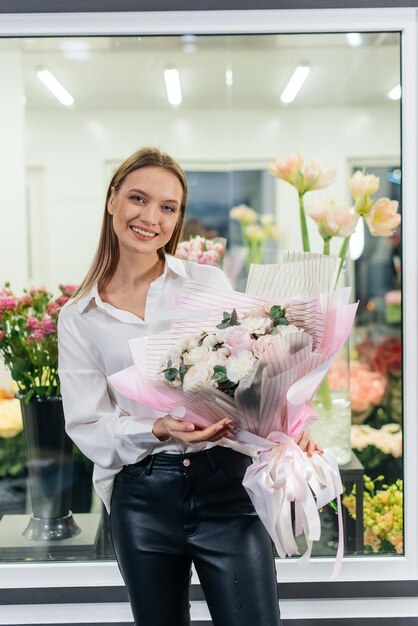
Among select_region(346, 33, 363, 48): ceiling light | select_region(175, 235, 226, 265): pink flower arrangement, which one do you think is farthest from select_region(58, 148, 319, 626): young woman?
select_region(346, 33, 363, 48): ceiling light

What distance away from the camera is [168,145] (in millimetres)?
2383

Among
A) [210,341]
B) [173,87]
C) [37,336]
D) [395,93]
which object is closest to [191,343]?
[210,341]

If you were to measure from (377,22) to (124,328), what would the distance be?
4.09 ft

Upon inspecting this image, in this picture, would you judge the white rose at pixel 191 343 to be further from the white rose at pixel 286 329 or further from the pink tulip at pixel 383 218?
the pink tulip at pixel 383 218

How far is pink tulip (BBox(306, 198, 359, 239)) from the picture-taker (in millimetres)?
2373

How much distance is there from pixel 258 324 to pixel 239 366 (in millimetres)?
112

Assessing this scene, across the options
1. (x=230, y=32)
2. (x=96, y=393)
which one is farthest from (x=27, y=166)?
(x=96, y=393)

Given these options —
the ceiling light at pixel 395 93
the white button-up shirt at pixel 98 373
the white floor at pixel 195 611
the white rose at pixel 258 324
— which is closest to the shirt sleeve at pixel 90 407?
the white button-up shirt at pixel 98 373

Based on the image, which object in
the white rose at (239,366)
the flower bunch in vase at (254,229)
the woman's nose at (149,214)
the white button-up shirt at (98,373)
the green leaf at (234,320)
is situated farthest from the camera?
the flower bunch in vase at (254,229)

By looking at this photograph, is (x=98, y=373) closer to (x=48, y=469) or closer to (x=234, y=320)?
(x=234, y=320)

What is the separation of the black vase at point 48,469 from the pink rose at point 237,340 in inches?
38.8

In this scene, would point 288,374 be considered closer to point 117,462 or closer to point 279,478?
point 279,478

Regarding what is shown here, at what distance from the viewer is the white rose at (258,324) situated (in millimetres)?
1470

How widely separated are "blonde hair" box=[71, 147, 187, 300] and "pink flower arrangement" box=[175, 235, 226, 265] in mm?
301
